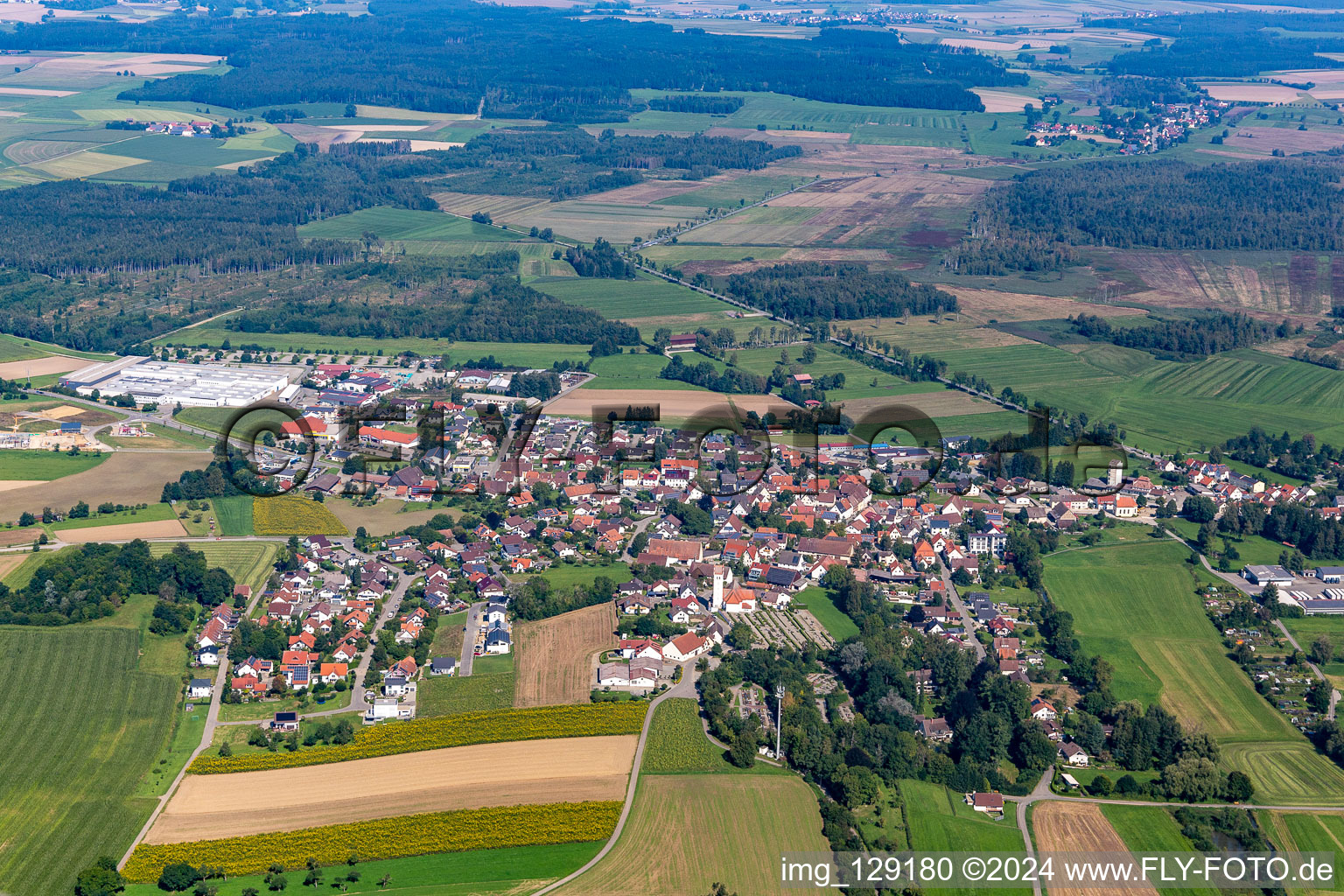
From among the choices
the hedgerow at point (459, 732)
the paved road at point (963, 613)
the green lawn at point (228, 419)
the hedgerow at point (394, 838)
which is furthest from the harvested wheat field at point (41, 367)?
the paved road at point (963, 613)

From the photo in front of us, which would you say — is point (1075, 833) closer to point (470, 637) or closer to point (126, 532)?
point (470, 637)

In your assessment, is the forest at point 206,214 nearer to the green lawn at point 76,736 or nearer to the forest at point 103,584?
the forest at point 103,584

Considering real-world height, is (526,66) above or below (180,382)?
above

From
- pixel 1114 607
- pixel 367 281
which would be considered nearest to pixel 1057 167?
pixel 367 281

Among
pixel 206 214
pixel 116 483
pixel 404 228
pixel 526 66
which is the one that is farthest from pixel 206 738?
pixel 526 66

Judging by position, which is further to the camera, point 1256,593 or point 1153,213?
point 1153,213

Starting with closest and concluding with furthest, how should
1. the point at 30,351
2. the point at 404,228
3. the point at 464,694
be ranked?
the point at 464,694 → the point at 30,351 → the point at 404,228
